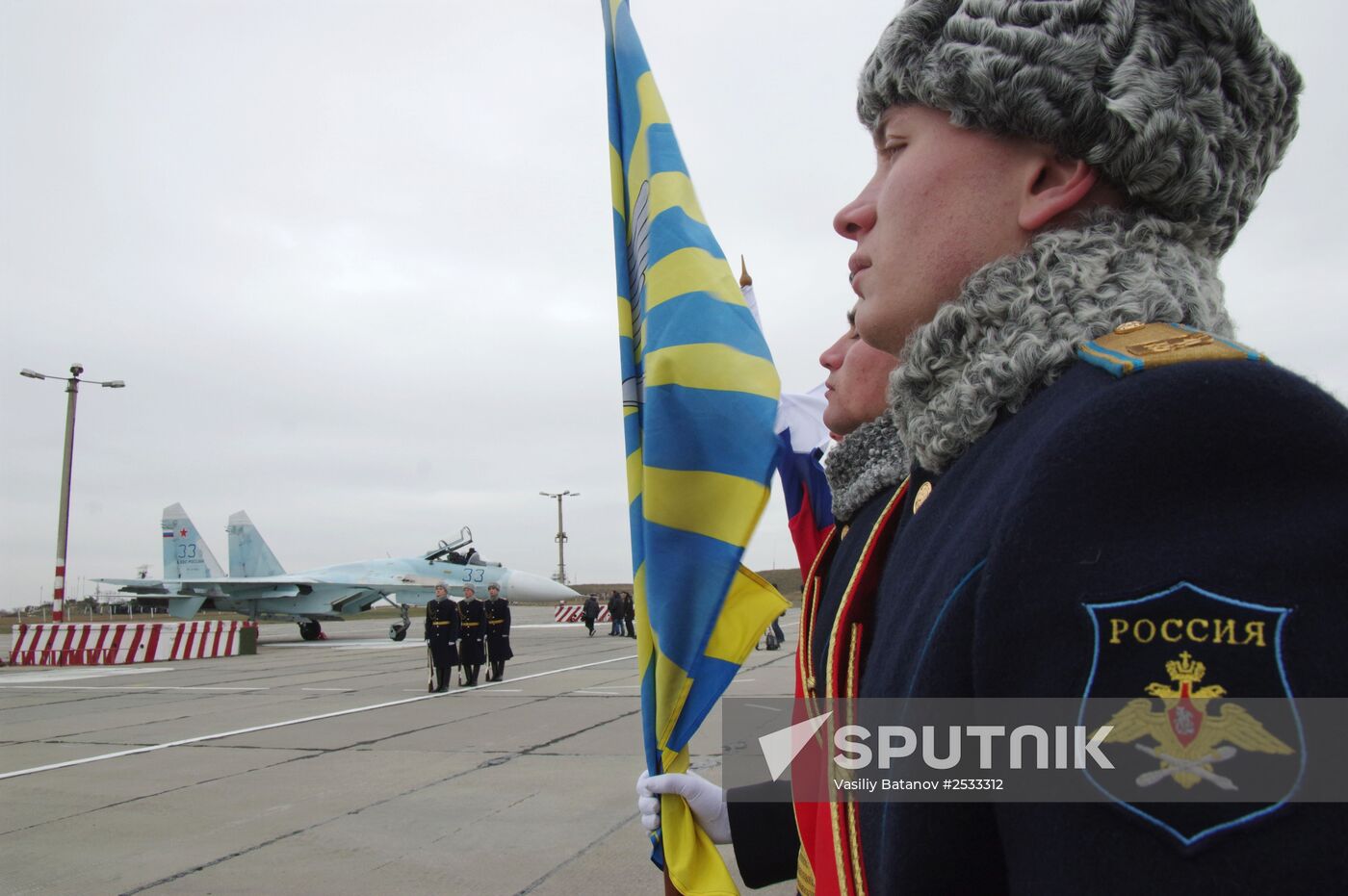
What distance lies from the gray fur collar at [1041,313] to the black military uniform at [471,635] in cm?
1276

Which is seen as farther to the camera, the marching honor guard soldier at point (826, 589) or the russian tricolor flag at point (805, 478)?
the russian tricolor flag at point (805, 478)

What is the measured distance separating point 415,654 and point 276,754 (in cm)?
1348

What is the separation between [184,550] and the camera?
30.7 metres

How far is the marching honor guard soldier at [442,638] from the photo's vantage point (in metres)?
12.2

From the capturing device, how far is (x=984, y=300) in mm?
855

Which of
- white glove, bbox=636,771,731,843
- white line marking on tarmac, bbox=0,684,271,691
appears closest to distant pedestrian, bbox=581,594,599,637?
white line marking on tarmac, bbox=0,684,271,691

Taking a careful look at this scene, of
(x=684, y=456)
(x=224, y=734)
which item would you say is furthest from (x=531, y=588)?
(x=684, y=456)

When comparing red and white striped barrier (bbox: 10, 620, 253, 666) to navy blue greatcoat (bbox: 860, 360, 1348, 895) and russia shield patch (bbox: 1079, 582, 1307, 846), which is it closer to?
navy blue greatcoat (bbox: 860, 360, 1348, 895)

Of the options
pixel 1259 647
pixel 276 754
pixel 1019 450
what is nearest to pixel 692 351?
pixel 1019 450

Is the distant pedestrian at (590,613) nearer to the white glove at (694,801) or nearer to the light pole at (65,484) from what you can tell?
the light pole at (65,484)

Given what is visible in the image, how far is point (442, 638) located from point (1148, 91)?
40.5ft

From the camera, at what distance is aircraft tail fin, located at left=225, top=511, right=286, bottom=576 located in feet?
107

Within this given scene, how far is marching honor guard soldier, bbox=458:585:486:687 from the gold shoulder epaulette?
1293cm

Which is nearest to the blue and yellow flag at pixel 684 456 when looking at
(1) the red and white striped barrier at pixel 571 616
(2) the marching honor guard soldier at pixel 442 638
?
(2) the marching honor guard soldier at pixel 442 638
